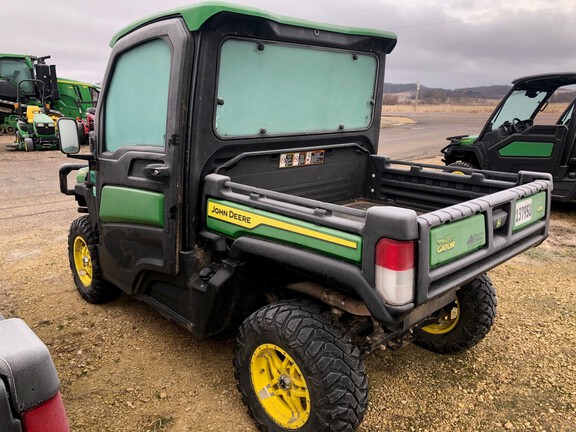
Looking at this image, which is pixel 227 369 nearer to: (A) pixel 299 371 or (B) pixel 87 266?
(A) pixel 299 371

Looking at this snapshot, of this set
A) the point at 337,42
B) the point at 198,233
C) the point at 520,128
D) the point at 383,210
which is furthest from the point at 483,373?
the point at 520,128

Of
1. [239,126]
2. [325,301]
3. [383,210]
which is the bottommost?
[325,301]

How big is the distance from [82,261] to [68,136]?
131 centimetres

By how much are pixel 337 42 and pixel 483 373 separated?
8.07 ft

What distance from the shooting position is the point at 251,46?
279 cm

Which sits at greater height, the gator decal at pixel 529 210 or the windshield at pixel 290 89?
the windshield at pixel 290 89

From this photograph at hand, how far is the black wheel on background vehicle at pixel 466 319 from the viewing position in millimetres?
3168

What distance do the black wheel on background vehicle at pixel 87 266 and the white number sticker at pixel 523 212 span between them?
121 inches

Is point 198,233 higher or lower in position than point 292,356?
higher

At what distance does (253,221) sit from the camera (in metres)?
2.47

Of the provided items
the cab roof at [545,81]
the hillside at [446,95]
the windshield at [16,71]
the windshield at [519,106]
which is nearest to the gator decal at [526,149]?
the windshield at [519,106]

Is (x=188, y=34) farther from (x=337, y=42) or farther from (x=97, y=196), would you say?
(x=97, y=196)

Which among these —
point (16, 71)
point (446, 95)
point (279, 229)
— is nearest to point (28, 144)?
point (16, 71)

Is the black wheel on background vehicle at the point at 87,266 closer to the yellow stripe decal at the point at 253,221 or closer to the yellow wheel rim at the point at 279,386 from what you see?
the yellow stripe decal at the point at 253,221
